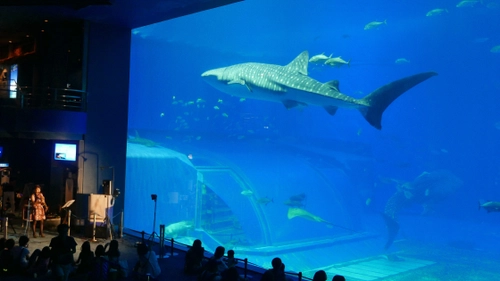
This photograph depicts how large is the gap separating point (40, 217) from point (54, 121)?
2247 millimetres

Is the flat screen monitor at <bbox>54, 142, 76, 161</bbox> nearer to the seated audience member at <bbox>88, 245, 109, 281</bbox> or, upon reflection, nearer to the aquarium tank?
the aquarium tank

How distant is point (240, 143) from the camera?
4678cm

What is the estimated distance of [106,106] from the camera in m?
10.2

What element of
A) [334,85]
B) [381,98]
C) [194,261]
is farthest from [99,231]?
[381,98]

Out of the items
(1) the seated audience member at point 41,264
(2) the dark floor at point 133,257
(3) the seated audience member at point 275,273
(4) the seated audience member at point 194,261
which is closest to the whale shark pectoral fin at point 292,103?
(2) the dark floor at point 133,257

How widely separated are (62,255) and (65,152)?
213 inches

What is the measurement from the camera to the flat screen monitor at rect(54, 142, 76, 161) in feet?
32.6

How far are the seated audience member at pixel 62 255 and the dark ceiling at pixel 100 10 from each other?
482 centimetres

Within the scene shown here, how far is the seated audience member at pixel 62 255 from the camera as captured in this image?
5121 millimetres

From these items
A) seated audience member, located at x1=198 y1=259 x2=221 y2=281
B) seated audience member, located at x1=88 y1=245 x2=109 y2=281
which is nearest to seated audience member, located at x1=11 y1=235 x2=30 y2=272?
seated audience member, located at x1=88 y1=245 x2=109 y2=281

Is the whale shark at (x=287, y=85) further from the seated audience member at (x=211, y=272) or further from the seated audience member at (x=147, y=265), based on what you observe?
the seated audience member at (x=147, y=265)

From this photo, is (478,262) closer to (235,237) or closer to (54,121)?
(235,237)

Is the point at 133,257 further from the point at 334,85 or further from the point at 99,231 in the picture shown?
the point at 334,85

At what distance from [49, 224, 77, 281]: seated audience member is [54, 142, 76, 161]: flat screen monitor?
5086 mm
